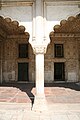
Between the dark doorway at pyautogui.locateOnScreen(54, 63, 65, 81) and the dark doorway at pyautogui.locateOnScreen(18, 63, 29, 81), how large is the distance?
2195 millimetres

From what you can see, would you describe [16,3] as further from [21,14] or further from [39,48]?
[39,48]

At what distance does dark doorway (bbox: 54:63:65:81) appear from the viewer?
17.0m

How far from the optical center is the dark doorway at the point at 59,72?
17.0m

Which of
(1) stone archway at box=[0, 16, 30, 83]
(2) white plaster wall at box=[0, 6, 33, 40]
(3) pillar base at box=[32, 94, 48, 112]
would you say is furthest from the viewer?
(1) stone archway at box=[0, 16, 30, 83]

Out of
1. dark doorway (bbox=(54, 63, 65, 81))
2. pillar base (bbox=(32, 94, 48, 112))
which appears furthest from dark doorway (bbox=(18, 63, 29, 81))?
pillar base (bbox=(32, 94, 48, 112))

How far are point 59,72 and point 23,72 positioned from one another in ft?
9.12

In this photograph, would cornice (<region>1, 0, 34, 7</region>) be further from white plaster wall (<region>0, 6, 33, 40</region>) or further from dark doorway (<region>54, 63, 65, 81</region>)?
dark doorway (<region>54, 63, 65, 81</region>)

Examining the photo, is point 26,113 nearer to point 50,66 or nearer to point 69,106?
point 69,106

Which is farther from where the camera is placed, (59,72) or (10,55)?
(59,72)

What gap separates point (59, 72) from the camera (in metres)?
17.0

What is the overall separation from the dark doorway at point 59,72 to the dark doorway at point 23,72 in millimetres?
2195

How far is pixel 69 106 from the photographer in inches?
317

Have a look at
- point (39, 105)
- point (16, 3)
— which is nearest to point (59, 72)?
point (39, 105)

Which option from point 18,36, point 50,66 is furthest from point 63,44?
point 18,36
